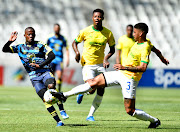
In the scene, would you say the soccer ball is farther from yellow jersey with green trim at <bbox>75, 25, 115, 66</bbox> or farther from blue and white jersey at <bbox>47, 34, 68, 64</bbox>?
blue and white jersey at <bbox>47, 34, 68, 64</bbox>

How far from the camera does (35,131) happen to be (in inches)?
253

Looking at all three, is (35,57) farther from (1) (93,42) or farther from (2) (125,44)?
(2) (125,44)

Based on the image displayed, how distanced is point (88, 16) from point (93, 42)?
17.6m

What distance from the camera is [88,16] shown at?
85.5ft

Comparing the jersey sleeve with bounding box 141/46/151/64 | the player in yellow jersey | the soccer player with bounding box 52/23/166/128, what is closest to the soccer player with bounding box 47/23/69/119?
the player in yellow jersey

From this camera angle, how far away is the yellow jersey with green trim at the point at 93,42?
8.61 metres

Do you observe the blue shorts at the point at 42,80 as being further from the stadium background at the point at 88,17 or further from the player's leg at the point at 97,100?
the stadium background at the point at 88,17

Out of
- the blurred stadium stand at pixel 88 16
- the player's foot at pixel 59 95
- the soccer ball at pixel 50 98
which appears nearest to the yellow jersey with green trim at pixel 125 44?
the soccer ball at pixel 50 98

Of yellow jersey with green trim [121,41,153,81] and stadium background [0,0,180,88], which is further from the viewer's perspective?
stadium background [0,0,180,88]

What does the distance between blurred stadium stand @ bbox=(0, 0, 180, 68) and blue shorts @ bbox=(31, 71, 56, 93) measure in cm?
1754

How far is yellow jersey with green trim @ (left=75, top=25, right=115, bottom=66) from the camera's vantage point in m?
8.61

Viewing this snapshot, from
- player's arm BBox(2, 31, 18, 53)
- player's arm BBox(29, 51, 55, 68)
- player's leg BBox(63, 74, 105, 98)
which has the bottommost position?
player's leg BBox(63, 74, 105, 98)

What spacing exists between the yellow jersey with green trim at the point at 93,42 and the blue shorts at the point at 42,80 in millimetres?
1407

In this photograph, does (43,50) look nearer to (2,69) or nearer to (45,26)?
(2,69)
